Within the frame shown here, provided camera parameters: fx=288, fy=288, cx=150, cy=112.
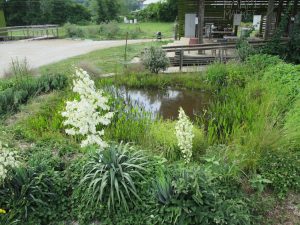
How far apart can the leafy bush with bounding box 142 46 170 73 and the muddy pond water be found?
1.19m

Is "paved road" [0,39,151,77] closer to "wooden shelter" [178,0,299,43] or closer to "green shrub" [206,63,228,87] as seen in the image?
"wooden shelter" [178,0,299,43]

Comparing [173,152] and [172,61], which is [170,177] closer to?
[173,152]

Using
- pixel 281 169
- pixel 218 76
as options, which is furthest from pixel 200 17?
pixel 281 169

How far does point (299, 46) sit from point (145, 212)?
8.68 m

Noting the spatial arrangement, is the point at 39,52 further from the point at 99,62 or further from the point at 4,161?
the point at 4,161

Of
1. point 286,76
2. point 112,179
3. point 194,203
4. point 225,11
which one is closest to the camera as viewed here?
point 194,203

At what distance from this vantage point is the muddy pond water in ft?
22.0

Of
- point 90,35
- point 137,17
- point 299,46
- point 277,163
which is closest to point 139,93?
point 277,163

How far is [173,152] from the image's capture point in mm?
4387

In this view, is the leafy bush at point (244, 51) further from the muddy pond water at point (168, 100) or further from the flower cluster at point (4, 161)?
the flower cluster at point (4, 161)

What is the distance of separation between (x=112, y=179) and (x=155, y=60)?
605cm

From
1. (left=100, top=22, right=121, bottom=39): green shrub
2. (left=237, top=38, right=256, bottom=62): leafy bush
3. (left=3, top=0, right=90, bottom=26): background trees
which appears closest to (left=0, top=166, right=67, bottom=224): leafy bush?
(left=237, top=38, right=256, bottom=62): leafy bush

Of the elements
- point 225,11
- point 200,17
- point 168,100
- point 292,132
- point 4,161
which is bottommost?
point 168,100

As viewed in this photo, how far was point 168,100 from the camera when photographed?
24.3ft
